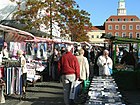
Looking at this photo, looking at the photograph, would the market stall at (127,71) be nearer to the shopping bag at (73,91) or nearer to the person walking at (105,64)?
the person walking at (105,64)

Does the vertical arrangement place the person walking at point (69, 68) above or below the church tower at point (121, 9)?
below

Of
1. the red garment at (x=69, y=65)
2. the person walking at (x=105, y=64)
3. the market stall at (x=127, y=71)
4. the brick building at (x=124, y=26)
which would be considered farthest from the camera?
the brick building at (x=124, y=26)

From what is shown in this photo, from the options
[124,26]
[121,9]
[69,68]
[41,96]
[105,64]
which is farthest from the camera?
[121,9]

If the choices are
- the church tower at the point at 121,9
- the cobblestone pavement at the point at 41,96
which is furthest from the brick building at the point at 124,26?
the cobblestone pavement at the point at 41,96

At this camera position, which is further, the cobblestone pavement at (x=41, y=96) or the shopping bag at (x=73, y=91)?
the cobblestone pavement at (x=41, y=96)

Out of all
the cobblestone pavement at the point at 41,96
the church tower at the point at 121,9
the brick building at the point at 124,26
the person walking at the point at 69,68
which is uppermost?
the church tower at the point at 121,9

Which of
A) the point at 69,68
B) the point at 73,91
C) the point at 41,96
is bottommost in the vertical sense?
the point at 41,96

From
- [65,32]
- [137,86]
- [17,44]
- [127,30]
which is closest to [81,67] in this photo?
[137,86]

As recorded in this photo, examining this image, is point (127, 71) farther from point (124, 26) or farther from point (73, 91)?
point (124, 26)

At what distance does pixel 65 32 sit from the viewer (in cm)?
3366

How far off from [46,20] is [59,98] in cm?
1854

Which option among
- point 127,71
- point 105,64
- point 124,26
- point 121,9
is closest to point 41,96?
point 105,64

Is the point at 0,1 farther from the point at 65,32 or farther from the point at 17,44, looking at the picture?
the point at 17,44

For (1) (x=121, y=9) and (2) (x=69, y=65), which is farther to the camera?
(1) (x=121, y=9)
